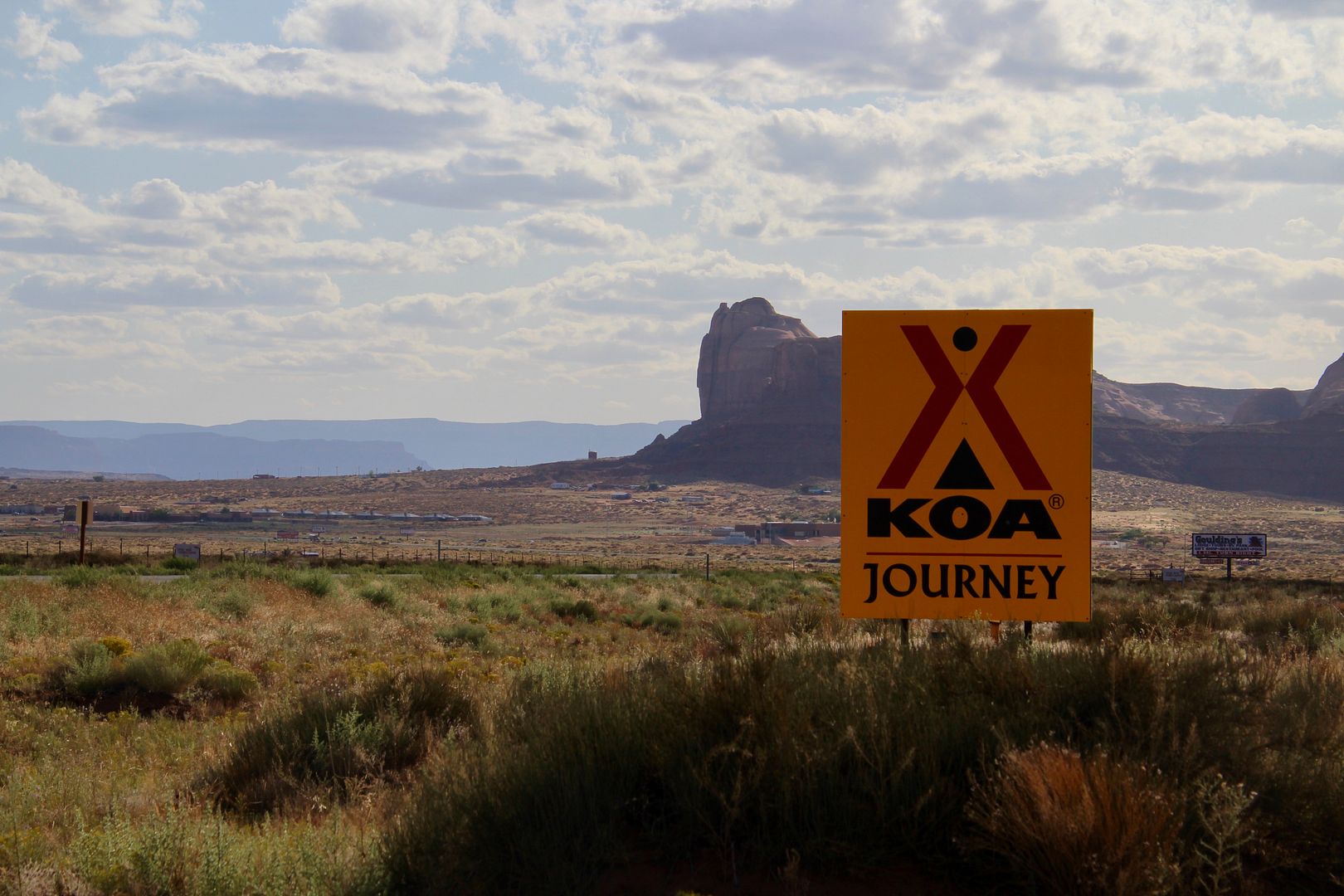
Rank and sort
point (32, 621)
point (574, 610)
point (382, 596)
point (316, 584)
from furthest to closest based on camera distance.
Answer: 1. point (316, 584)
2. point (574, 610)
3. point (382, 596)
4. point (32, 621)

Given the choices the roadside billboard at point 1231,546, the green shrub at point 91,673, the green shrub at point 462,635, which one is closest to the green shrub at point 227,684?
the green shrub at point 91,673

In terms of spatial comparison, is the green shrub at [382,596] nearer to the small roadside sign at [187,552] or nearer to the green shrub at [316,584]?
the green shrub at [316,584]

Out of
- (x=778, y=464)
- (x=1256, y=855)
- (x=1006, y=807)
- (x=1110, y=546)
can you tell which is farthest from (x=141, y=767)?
(x=778, y=464)

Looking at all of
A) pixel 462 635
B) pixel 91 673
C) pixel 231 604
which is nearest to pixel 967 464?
pixel 91 673

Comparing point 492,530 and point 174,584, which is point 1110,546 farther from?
point 174,584

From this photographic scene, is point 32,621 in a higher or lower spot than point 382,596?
higher

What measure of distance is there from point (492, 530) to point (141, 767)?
390ft

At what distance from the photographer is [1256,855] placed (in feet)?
16.6

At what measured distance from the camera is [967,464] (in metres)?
8.81

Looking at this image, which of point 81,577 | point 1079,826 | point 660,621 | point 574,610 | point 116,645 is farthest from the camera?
point 574,610

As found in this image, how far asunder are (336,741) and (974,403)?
514 cm

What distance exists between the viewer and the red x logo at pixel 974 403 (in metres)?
8.77

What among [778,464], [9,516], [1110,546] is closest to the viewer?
[1110,546]

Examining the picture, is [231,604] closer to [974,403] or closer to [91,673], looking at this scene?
[91,673]
